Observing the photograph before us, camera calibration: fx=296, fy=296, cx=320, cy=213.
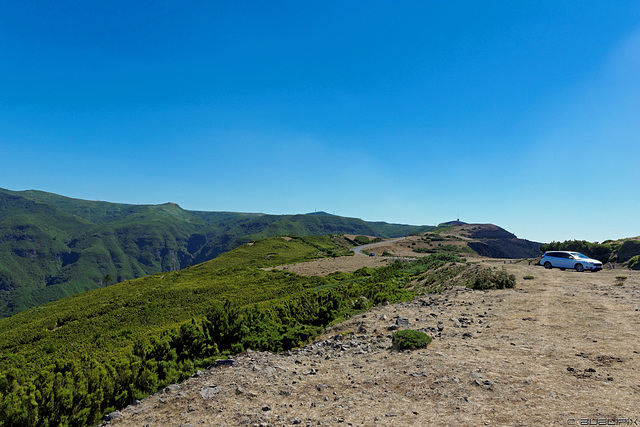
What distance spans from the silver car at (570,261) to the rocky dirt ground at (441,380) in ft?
61.0

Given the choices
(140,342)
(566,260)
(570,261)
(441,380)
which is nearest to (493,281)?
(570,261)

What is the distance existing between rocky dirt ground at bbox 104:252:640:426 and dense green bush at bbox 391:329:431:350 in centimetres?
33

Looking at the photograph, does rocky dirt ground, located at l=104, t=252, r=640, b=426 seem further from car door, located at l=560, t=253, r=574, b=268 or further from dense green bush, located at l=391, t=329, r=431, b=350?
car door, located at l=560, t=253, r=574, b=268

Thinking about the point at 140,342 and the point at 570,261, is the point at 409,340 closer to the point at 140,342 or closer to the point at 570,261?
the point at 140,342

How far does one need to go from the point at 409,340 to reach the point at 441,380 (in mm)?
3221

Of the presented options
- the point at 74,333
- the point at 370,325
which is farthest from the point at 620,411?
the point at 74,333

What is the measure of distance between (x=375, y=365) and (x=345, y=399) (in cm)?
271

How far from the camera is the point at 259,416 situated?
283 inches

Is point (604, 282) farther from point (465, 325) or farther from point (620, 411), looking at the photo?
point (620, 411)

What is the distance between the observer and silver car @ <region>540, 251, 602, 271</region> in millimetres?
29266

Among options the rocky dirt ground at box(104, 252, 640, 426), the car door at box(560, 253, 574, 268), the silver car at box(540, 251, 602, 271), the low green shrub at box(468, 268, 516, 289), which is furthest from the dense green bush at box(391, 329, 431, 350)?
the car door at box(560, 253, 574, 268)

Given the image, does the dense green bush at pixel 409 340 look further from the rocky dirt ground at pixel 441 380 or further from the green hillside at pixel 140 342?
the green hillside at pixel 140 342

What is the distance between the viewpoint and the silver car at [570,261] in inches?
1152

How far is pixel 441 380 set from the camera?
8.38 metres
